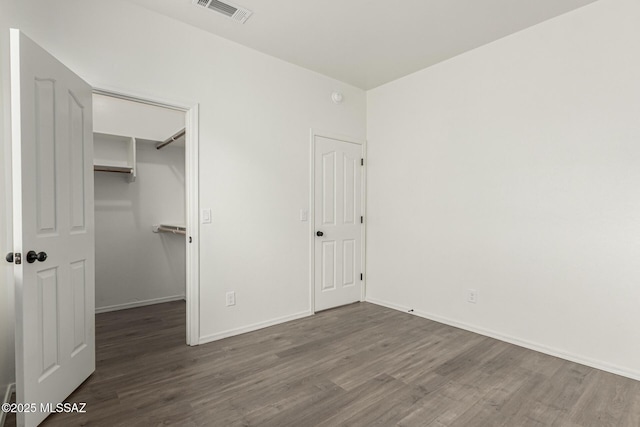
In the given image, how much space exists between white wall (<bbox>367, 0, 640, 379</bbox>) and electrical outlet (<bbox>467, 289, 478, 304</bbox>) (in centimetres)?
5

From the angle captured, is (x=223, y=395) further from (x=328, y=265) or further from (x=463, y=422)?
(x=328, y=265)

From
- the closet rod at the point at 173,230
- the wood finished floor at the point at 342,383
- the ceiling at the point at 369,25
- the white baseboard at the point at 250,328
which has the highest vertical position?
the ceiling at the point at 369,25

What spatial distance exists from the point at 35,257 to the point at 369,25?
284cm

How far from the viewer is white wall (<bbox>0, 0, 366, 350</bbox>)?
234 cm

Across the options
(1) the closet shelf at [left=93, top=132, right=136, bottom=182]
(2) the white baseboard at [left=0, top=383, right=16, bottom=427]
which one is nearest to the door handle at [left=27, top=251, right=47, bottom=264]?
(2) the white baseboard at [left=0, top=383, right=16, bottom=427]

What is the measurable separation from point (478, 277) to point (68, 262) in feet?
10.9

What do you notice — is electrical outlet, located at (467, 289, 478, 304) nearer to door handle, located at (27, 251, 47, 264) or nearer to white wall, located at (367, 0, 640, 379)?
white wall, located at (367, 0, 640, 379)

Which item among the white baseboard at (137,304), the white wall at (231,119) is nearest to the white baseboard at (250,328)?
the white wall at (231,119)

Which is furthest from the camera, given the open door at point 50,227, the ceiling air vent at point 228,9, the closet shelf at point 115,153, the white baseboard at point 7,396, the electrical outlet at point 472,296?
the closet shelf at point 115,153

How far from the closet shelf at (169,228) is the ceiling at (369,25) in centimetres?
197

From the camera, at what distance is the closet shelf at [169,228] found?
3501mm

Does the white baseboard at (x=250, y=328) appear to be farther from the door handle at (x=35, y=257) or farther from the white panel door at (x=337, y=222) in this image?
the door handle at (x=35, y=257)

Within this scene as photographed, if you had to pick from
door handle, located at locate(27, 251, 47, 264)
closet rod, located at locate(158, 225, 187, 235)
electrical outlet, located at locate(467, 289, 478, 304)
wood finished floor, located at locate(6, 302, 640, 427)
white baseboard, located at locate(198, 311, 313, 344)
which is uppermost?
closet rod, located at locate(158, 225, 187, 235)

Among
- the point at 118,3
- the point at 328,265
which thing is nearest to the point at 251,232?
the point at 328,265
